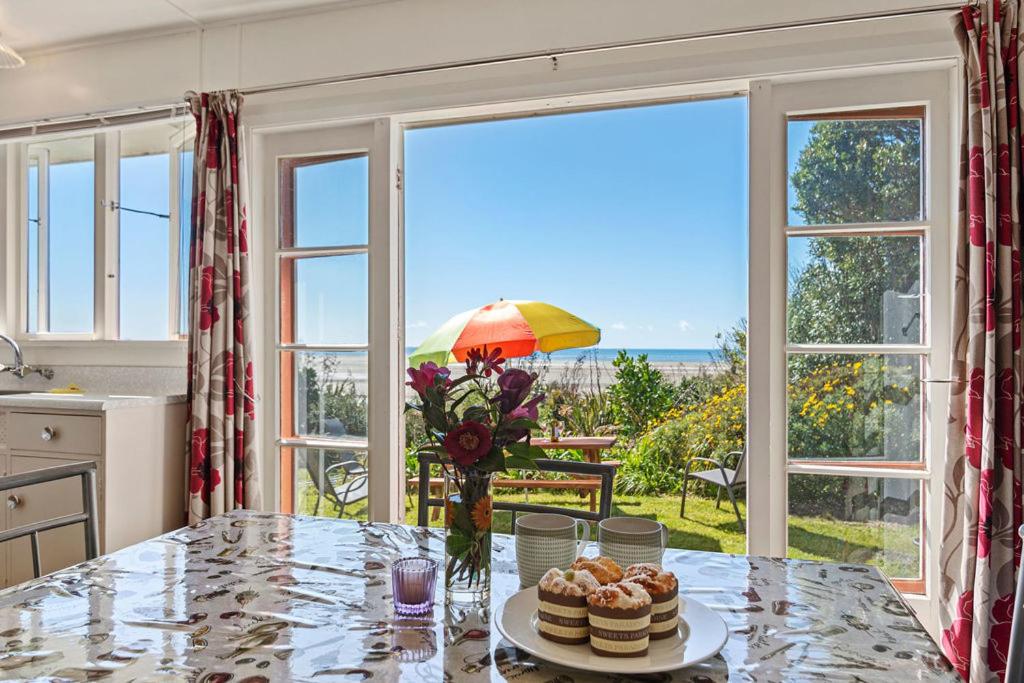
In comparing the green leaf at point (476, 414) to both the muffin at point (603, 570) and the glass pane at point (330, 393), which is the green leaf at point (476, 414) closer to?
the muffin at point (603, 570)

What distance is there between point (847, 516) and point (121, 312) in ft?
11.0

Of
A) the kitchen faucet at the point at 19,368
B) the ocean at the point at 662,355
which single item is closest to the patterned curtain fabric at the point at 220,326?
the kitchen faucet at the point at 19,368

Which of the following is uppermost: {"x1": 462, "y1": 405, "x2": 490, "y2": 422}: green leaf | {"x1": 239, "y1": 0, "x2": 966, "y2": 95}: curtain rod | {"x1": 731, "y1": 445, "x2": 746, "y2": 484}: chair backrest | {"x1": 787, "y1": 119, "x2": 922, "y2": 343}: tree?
{"x1": 239, "y1": 0, "x2": 966, "y2": 95}: curtain rod

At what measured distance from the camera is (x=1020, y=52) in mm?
2090

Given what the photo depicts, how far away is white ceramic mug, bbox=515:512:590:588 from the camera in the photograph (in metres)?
1.12

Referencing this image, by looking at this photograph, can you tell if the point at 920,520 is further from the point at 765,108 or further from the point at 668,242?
the point at 668,242

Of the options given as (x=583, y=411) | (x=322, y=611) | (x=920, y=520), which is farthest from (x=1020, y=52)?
(x=583, y=411)

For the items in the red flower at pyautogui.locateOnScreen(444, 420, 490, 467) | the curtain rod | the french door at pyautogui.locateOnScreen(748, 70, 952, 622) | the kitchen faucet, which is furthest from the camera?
the kitchen faucet

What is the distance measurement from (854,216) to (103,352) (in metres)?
3.37

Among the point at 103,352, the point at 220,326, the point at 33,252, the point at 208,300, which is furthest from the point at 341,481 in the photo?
the point at 33,252

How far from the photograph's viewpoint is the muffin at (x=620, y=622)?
864 mm

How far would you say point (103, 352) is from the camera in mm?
3373

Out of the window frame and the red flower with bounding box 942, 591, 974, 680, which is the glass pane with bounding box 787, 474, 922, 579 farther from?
the window frame

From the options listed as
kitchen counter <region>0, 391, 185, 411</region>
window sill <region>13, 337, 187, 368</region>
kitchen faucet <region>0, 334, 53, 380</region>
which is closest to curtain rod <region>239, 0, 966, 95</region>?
window sill <region>13, 337, 187, 368</region>
